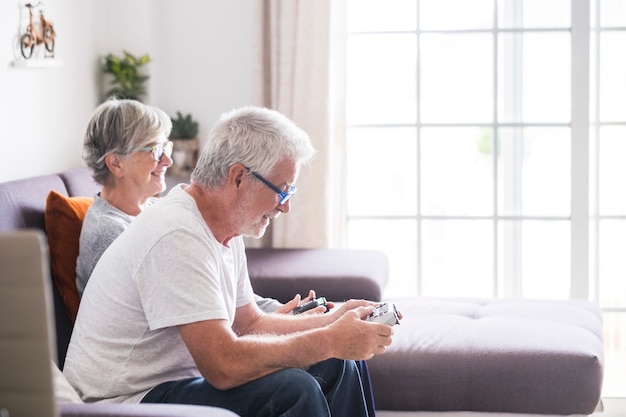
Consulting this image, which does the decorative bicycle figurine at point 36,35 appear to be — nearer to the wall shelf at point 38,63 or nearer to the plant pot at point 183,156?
the wall shelf at point 38,63

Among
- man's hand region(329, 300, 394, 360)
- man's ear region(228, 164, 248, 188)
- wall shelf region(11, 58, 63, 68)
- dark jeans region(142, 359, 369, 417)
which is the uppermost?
wall shelf region(11, 58, 63, 68)

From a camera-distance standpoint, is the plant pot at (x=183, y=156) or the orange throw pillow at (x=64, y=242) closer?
the orange throw pillow at (x=64, y=242)

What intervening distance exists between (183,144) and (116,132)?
4.49 feet

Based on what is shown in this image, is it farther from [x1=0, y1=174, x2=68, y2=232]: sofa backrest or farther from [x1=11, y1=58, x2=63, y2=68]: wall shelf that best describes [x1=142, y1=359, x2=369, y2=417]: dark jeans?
[x1=11, y1=58, x2=63, y2=68]: wall shelf

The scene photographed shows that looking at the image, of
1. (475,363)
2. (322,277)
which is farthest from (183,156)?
(475,363)

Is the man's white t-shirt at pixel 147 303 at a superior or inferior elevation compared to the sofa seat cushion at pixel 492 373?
superior

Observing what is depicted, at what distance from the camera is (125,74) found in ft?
13.7

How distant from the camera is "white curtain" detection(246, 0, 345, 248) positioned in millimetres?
4105

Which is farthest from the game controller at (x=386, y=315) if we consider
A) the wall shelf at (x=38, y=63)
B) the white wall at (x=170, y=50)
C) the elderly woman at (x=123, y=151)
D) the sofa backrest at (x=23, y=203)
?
the white wall at (x=170, y=50)

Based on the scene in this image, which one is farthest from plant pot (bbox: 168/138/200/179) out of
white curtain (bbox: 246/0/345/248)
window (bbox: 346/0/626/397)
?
window (bbox: 346/0/626/397)

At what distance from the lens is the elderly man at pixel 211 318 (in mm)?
2043

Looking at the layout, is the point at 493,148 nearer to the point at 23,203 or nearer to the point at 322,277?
the point at 322,277

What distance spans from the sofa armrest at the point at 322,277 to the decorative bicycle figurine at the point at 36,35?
46.2 inches

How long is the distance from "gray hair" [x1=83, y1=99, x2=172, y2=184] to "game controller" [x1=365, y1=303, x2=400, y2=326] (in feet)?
3.42
